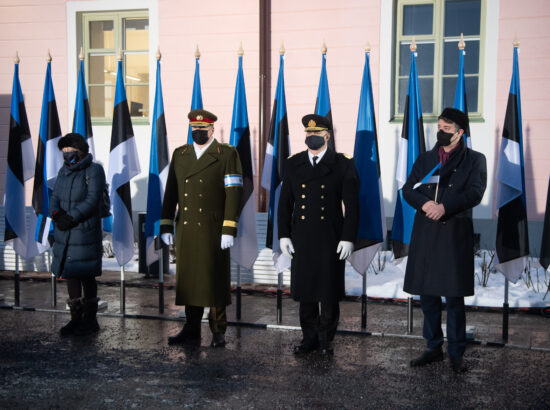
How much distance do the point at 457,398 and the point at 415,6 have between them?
741 cm

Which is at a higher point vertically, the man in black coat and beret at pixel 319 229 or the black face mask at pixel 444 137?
the black face mask at pixel 444 137

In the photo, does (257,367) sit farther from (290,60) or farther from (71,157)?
(290,60)

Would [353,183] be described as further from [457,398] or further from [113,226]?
[113,226]

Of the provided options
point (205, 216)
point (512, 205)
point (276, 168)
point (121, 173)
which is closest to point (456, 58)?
point (512, 205)

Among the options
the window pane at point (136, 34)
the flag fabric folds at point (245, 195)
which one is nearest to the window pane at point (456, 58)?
the flag fabric folds at point (245, 195)

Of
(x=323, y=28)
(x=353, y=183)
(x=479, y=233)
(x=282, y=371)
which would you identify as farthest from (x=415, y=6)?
(x=282, y=371)

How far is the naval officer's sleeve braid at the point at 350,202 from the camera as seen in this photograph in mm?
4938

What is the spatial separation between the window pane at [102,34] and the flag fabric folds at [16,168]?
4.69 metres

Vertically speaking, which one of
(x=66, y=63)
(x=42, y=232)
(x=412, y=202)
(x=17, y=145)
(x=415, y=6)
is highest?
(x=415, y=6)

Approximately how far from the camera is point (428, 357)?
189 inches

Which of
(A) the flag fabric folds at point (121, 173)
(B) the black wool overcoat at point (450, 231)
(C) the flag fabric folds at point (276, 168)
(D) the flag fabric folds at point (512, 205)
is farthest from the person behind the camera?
(A) the flag fabric folds at point (121, 173)

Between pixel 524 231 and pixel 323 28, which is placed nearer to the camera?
pixel 524 231

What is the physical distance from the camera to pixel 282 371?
4.66 m

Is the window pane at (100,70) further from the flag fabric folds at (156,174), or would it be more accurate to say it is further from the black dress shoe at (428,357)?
the black dress shoe at (428,357)
